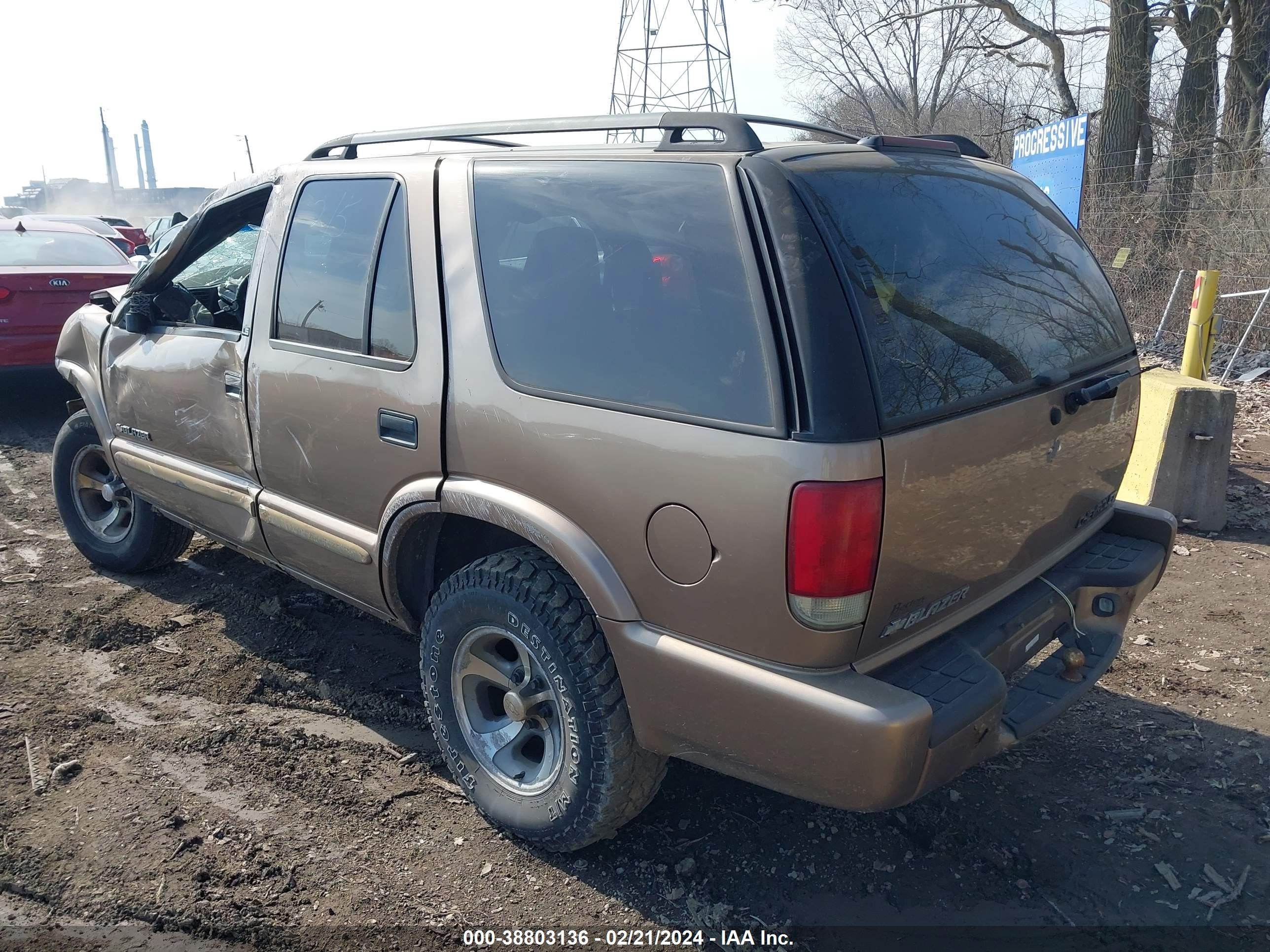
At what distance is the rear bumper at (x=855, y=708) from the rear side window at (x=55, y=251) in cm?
770

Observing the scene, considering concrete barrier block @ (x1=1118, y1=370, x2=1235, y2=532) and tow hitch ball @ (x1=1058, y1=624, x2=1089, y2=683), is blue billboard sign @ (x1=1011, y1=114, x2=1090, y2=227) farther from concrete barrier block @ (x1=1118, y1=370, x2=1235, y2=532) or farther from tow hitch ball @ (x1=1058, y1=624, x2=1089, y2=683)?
tow hitch ball @ (x1=1058, y1=624, x2=1089, y2=683)

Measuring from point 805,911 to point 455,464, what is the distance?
1.59 metres

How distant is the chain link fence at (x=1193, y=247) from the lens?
9.43 meters

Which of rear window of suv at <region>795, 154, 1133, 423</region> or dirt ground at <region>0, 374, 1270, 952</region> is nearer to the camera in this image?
rear window of suv at <region>795, 154, 1133, 423</region>

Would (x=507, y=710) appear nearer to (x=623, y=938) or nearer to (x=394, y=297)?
(x=623, y=938)

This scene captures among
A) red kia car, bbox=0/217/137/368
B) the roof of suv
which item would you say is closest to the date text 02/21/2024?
the roof of suv

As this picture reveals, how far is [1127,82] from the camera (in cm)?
1179

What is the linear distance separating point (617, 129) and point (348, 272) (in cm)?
114

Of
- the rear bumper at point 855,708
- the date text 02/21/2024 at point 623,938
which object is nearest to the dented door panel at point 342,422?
the rear bumper at point 855,708

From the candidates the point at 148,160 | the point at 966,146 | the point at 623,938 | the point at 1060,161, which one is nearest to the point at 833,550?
the point at 623,938

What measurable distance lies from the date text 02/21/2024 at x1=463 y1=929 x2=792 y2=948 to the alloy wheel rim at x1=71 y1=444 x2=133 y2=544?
323cm

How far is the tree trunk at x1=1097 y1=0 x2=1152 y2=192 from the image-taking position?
38.5ft

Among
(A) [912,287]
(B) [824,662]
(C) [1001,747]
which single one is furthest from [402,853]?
(A) [912,287]

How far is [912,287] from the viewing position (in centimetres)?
237
